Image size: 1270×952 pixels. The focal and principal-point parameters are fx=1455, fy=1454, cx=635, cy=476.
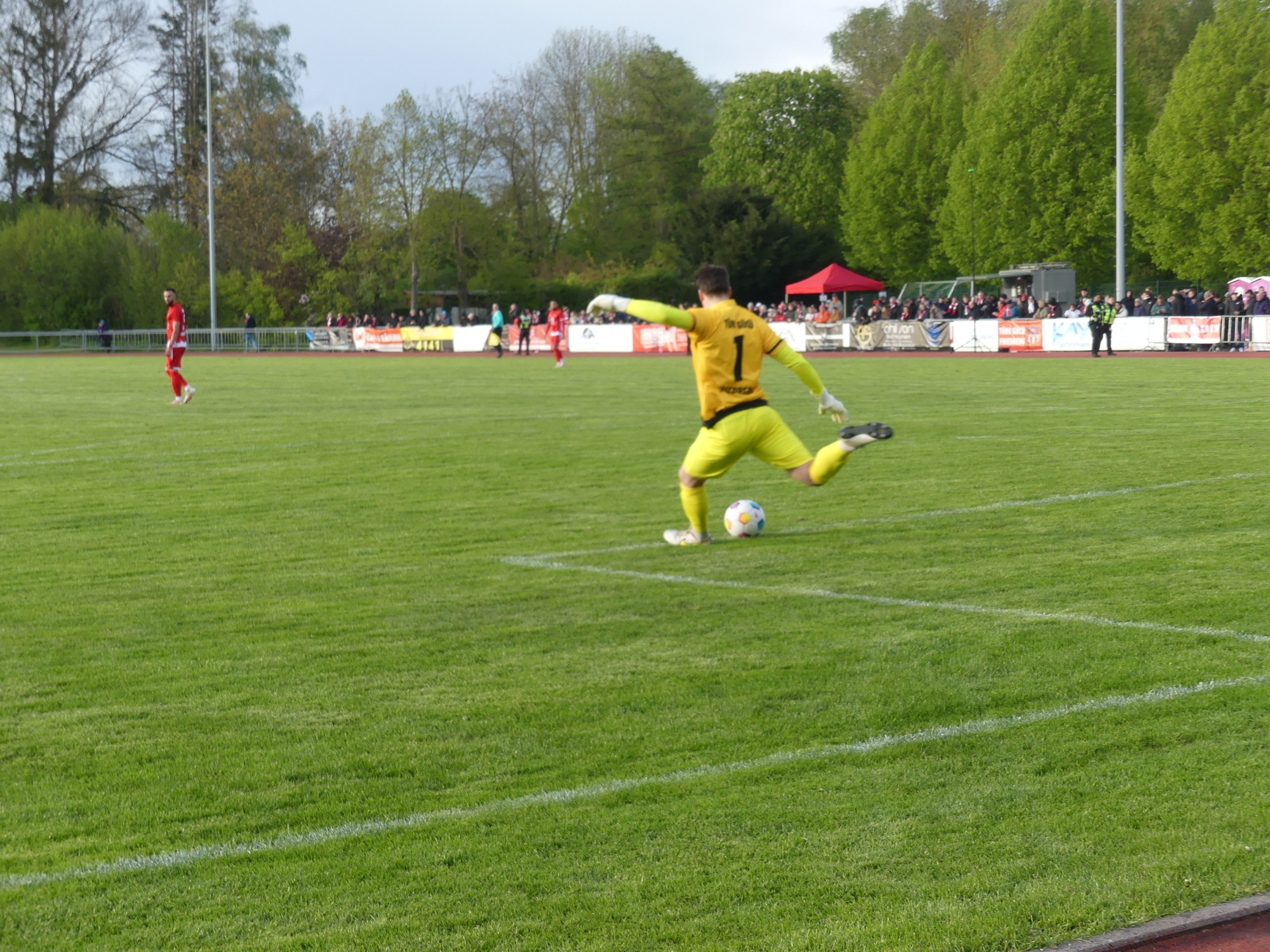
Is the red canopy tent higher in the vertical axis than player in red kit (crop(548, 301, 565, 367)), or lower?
higher

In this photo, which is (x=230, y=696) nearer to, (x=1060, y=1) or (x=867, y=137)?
(x=1060, y=1)

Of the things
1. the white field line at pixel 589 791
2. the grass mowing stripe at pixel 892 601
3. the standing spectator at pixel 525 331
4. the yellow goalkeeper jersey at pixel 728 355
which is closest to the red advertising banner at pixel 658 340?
the standing spectator at pixel 525 331

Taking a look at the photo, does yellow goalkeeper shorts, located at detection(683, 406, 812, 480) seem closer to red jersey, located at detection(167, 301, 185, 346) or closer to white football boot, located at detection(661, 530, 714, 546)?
white football boot, located at detection(661, 530, 714, 546)

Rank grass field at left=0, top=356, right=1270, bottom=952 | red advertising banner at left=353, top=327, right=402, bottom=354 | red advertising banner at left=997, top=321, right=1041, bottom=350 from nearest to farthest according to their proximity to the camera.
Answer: grass field at left=0, top=356, right=1270, bottom=952 → red advertising banner at left=997, top=321, right=1041, bottom=350 → red advertising banner at left=353, top=327, right=402, bottom=354

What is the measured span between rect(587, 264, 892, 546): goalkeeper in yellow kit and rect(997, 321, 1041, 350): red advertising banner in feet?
116

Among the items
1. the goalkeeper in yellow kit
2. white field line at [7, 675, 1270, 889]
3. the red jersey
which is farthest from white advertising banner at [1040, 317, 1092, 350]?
white field line at [7, 675, 1270, 889]

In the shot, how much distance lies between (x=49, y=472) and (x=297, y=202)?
62.5m

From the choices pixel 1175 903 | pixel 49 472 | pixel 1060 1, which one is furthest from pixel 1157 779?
pixel 1060 1

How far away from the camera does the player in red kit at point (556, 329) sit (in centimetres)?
4047

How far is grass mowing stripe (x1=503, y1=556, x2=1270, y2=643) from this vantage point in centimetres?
697

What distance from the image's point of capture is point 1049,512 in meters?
11.0

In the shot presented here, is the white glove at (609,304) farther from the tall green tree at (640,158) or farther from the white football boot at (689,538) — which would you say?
the tall green tree at (640,158)

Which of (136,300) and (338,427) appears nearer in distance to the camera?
(338,427)

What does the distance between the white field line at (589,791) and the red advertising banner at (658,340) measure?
4441cm
